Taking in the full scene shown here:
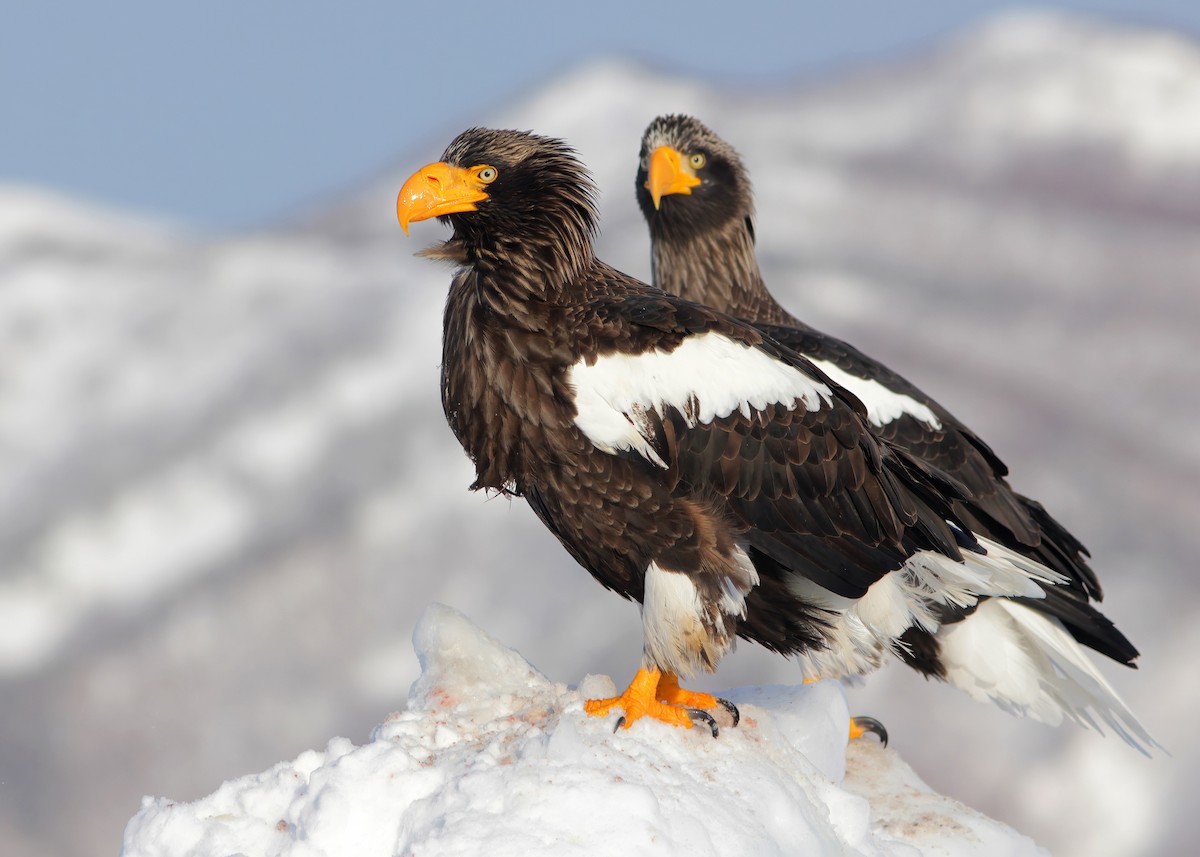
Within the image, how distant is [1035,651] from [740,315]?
7.77 ft

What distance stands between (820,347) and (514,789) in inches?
124

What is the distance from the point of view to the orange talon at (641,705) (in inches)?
180

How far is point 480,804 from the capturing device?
156 inches

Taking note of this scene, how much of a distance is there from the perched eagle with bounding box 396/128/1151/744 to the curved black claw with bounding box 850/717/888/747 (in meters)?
1.53

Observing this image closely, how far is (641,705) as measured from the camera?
4.56 meters

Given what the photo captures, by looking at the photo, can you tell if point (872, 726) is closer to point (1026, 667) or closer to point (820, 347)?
point (1026, 667)

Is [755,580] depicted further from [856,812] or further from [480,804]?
[480,804]

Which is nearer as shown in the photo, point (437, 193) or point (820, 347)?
point (437, 193)

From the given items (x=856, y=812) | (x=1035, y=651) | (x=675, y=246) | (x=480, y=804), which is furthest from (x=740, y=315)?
(x=480, y=804)

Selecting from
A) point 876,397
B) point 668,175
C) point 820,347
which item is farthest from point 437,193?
point 668,175

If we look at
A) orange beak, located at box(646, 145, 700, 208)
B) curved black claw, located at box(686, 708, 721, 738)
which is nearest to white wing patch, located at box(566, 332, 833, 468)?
curved black claw, located at box(686, 708, 721, 738)

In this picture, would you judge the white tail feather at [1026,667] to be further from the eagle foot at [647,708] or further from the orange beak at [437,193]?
the orange beak at [437,193]

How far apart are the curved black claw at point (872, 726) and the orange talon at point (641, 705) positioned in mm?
2212

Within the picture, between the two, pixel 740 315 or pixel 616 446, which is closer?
pixel 616 446
